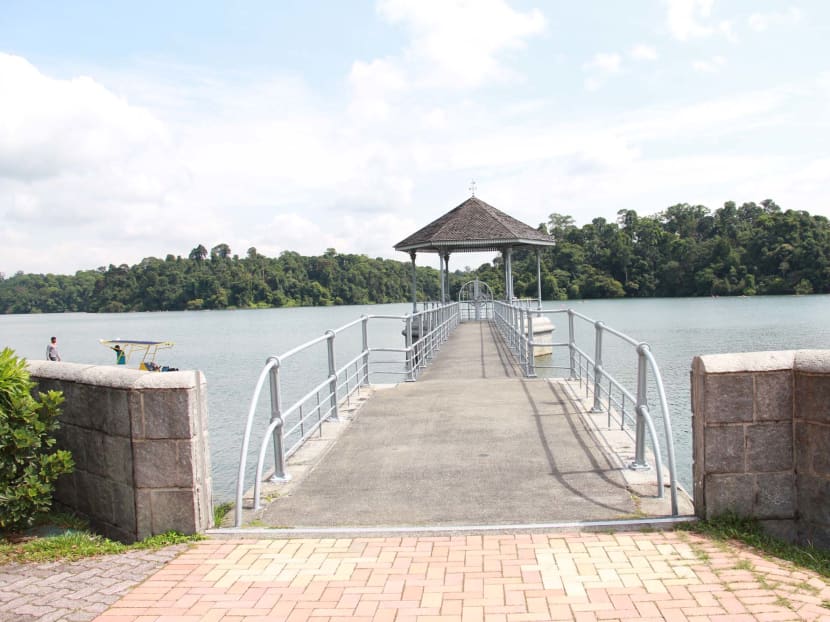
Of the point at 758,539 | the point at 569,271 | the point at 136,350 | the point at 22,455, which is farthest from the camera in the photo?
the point at 569,271

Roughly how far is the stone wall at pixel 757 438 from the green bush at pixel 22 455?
4217mm

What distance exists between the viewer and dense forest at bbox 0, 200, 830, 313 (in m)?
92.2

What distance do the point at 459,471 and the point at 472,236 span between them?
63.0ft

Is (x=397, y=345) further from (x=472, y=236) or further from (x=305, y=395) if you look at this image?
(x=305, y=395)

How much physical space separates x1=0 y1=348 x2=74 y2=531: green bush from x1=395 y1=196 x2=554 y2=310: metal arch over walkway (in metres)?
19.8

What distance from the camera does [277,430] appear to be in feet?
18.6

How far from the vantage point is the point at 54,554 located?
4.38 meters

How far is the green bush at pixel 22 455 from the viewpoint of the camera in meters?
4.72

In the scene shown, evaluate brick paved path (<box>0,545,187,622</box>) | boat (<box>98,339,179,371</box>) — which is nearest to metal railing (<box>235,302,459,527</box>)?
brick paved path (<box>0,545,187,622</box>)

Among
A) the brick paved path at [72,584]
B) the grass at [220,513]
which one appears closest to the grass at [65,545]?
the brick paved path at [72,584]

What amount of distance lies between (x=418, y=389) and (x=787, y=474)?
232 inches

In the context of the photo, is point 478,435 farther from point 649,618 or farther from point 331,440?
point 649,618

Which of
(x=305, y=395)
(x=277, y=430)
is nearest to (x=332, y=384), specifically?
(x=305, y=395)

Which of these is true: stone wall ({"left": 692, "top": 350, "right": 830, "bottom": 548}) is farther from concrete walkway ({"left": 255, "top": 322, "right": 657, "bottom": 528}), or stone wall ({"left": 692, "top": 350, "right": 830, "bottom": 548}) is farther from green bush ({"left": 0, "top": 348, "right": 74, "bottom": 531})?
green bush ({"left": 0, "top": 348, "right": 74, "bottom": 531})
